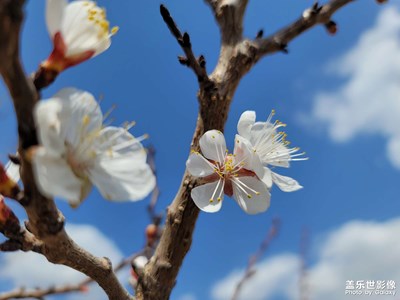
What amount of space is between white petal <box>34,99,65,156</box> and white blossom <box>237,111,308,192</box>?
0.57 m

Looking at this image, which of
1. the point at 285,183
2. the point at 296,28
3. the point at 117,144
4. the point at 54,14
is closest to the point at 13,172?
the point at 117,144

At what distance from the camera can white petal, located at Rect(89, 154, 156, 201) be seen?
807 mm

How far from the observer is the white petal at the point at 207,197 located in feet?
3.63

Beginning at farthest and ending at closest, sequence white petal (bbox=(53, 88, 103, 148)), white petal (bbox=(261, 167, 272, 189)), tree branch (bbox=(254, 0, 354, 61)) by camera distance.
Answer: tree branch (bbox=(254, 0, 354, 61))
white petal (bbox=(261, 167, 272, 189))
white petal (bbox=(53, 88, 103, 148))

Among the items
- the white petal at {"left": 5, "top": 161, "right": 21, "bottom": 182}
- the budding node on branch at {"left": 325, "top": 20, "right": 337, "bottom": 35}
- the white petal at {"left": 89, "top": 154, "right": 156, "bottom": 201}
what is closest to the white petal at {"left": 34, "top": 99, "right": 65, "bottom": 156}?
the white petal at {"left": 89, "top": 154, "right": 156, "bottom": 201}

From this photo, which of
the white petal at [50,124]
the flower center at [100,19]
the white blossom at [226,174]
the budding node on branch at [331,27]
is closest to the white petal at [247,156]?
the white blossom at [226,174]

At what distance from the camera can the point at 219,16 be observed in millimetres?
1328

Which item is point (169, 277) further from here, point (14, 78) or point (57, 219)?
point (14, 78)

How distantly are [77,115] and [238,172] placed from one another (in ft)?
1.79

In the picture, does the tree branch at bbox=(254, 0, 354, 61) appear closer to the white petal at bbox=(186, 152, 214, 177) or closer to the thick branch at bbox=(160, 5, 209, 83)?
the thick branch at bbox=(160, 5, 209, 83)

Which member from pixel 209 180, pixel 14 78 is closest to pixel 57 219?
pixel 14 78

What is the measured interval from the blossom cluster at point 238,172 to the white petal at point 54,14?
1.51 ft

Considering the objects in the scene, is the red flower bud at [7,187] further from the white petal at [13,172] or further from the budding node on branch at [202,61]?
the budding node on branch at [202,61]

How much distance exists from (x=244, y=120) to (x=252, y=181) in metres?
0.18
